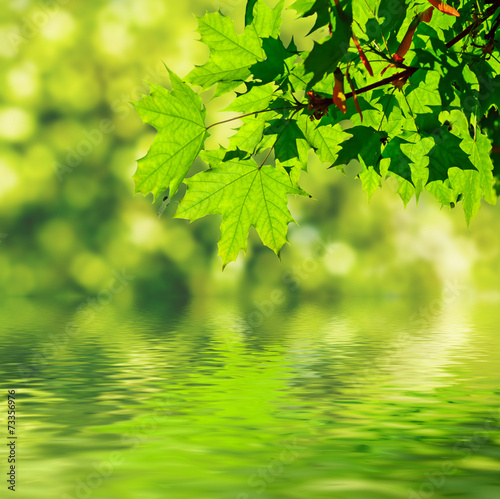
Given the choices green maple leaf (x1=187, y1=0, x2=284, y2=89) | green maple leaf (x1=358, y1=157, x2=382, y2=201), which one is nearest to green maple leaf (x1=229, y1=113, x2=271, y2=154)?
green maple leaf (x1=187, y1=0, x2=284, y2=89)

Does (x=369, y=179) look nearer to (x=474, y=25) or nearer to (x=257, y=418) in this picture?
(x=474, y=25)

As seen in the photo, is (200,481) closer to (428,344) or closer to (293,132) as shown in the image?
(293,132)

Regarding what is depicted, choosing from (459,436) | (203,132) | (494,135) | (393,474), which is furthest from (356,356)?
(203,132)

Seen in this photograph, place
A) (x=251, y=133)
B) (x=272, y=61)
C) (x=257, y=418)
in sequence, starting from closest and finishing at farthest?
(x=272, y=61) → (x=251, y=133) → (x=257, y=418)

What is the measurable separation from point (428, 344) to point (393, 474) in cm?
874

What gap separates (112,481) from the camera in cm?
480

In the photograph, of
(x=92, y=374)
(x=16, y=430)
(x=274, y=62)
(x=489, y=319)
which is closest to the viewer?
(x=274, y=62)

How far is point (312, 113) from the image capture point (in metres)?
2.30

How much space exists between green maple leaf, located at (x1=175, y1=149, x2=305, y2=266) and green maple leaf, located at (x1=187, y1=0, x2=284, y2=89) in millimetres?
293

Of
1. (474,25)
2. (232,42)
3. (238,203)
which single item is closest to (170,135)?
(238,203)

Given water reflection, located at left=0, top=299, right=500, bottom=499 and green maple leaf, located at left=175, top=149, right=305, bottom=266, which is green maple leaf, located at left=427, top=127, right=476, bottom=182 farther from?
water reflection, located at left=0, top=299, right=500, bottom=499

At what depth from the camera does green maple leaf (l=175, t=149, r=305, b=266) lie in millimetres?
2309

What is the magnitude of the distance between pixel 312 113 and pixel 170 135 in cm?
40

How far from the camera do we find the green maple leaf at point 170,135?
2.22 meters
